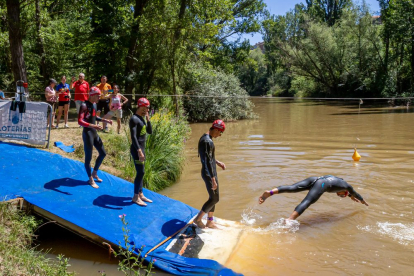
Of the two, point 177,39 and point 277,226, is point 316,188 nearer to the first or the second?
point 277,226

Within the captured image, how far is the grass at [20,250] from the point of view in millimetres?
4285

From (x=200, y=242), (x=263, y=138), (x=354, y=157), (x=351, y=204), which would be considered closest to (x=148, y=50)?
(x=263, y=138)

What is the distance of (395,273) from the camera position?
568 centimetres

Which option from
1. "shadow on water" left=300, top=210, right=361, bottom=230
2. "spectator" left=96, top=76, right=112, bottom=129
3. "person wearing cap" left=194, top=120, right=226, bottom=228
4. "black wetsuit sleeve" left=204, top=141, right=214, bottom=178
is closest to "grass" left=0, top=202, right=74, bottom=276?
"person wearing cap" left=194, top=120, right=226, bottom=228

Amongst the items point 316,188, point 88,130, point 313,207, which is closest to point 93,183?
point 88,130

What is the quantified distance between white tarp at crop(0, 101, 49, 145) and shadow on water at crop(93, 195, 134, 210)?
3272mm

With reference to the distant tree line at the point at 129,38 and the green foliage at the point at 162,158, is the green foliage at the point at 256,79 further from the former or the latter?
the green foliage at the point at 162,158

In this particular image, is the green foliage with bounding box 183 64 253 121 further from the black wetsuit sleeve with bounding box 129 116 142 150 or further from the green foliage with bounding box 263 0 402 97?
the black wetsuit sleeve with bounding box 129 116 142 150

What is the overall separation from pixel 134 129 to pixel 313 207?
180 inches

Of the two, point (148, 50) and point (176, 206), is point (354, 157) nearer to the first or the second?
point (176, 206)

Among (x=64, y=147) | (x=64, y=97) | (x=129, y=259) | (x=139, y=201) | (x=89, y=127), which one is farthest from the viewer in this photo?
(x=64, y=97)

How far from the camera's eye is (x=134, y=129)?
661cm

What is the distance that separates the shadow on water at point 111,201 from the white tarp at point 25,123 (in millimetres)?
3272

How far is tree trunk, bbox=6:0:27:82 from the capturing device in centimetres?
1245
